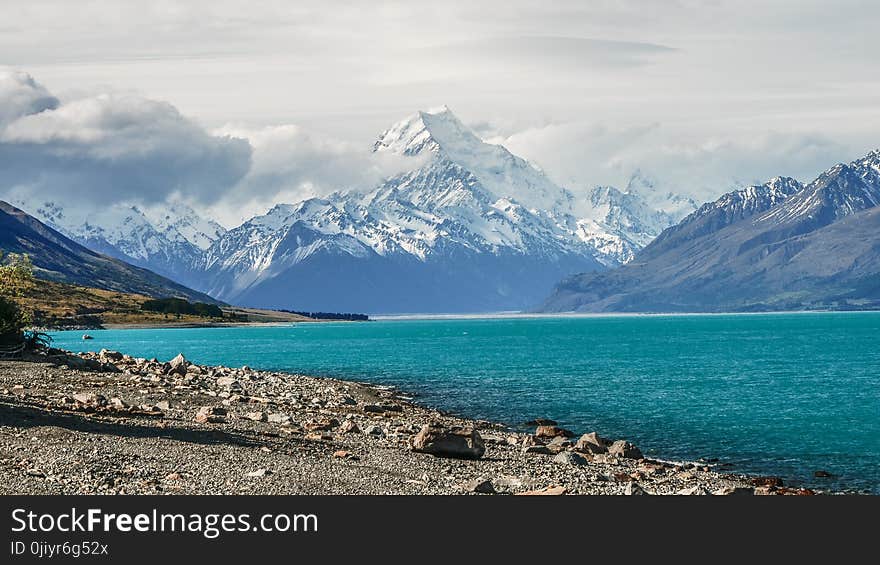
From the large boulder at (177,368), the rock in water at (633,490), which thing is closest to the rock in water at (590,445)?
the rock in water at (633,490)

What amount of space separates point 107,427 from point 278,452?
387 inches

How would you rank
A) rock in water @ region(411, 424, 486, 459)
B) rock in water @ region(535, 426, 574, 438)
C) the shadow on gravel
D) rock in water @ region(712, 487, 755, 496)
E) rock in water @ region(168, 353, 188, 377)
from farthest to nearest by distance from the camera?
rock in water @ region(168, 353, 188, 377)
rock in water @ region(535, 426, 574, 438)
rock in water @ region(411, 424, 486, 459)
the shadow on gravel
rock in water @ region(712, 487, 755, 496)

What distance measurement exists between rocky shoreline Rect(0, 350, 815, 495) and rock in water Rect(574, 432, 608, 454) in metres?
0.13

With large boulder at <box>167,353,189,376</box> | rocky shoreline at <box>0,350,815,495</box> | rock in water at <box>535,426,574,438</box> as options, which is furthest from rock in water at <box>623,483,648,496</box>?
large boulder at <box>167,353,189,376</box>

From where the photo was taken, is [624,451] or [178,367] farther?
[178,367]

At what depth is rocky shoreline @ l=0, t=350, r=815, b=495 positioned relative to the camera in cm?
4144

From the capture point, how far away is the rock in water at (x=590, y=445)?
6350 centimetres

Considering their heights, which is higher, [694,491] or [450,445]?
[450,445]

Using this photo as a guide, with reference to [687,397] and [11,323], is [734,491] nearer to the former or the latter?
[687,397]

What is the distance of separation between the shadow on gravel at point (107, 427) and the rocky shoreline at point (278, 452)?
0.11 m

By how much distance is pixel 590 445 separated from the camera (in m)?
64.3

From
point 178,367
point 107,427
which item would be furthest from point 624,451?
point 178,367

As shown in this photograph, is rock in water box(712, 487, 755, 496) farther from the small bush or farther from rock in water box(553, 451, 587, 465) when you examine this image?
the small bush
